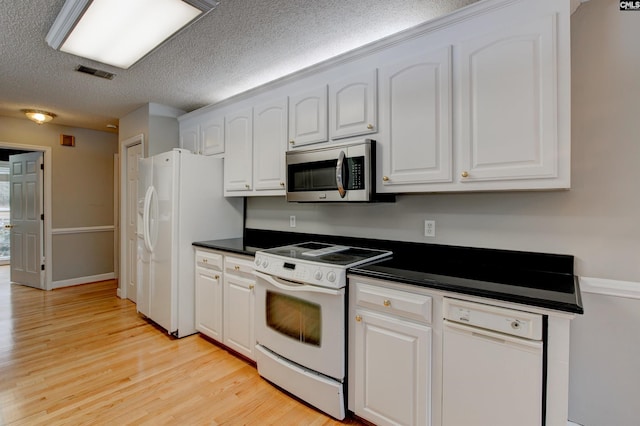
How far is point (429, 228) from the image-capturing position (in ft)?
7.09

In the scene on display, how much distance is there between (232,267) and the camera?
8.59 feet

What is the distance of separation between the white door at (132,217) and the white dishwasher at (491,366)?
3.93m

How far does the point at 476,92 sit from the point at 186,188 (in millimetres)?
2479

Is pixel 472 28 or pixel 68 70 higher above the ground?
pixel 68 70

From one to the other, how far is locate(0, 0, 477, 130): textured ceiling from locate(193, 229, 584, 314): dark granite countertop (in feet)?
4.89

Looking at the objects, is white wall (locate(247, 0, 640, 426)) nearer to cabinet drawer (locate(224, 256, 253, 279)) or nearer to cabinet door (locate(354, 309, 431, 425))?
cabinet door (locate(354, 309, 431, 425))

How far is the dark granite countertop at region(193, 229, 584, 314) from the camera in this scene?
4.33 feet

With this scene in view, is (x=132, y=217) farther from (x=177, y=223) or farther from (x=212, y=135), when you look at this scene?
(x=212, y=135)

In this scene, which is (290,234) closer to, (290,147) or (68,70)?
(290,147)

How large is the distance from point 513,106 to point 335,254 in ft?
4.36

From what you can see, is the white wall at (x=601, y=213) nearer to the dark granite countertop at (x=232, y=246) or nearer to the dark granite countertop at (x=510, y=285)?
the dark granite countertop at (x=510, y=285)

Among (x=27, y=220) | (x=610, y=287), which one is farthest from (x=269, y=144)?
(x=27, y=220)

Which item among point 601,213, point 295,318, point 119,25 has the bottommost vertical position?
point 295,318

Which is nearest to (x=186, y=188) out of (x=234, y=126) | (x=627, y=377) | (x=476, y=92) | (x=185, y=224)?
(x=185, y=224)
